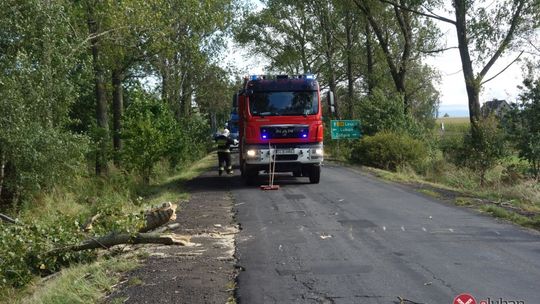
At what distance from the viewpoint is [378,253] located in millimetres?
8359

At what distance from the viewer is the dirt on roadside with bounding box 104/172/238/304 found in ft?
21.3

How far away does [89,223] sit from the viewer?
10.9 m

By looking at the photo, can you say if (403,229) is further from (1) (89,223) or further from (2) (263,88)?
(2) (263,88)

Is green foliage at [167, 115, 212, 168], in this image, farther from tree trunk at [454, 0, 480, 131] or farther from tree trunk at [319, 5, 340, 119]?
tree trunk at [454, 0, 480, 131]

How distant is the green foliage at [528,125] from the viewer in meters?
21.2

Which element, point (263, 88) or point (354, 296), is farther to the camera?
point (263, 88)

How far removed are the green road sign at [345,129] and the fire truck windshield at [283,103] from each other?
1655 cm

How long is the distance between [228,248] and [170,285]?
7.06 feet

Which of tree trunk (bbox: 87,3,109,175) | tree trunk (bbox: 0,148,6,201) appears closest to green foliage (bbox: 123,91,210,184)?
tree trunk (bbox: 87,3,109,175)

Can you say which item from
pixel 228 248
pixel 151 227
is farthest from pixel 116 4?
pixel 228 248

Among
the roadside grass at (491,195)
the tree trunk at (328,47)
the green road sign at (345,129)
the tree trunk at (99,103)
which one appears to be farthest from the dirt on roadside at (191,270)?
the tree trunk at (328,47)

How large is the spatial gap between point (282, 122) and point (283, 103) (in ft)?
1.97

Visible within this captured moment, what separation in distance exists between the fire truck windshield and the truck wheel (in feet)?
6.08

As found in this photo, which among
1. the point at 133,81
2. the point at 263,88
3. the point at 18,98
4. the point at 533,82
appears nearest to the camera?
the point at 18,98
